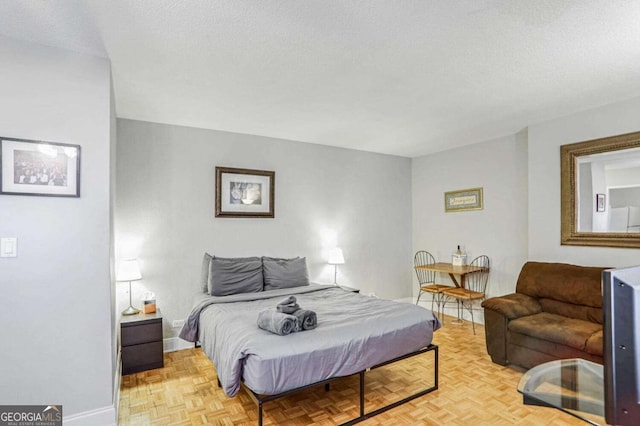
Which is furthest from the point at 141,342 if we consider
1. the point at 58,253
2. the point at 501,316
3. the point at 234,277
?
the point at 501,316

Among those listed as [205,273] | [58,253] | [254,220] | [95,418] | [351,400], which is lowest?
[351,400]

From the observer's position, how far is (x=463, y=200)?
4.91 metres

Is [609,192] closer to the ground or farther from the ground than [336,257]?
farther from the ground

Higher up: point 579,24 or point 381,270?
point 579,24

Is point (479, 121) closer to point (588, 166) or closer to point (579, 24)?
point (588, 166)

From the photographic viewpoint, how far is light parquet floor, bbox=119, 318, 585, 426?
237 cm

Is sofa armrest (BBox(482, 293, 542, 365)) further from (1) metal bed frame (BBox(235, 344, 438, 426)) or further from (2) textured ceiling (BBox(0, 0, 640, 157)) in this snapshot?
(2) textured ceiling (BBox(0, 0, 640, 157))

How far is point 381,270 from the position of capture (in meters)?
5.37

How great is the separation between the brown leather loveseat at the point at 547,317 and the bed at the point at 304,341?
0.84 metres

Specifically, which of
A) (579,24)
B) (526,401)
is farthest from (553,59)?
(526,401)

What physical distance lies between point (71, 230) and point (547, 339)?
3.78 meters

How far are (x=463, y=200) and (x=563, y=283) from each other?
1.88m

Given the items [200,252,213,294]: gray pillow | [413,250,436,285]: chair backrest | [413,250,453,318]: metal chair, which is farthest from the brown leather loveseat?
[200,252,213,294]: gray pillow

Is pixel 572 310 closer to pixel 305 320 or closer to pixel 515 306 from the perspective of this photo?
pixel 515 306
